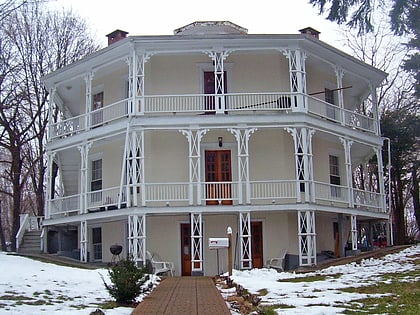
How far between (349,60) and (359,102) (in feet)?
16.0

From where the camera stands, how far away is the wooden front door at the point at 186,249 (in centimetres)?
2250

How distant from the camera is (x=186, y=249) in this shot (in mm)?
22703

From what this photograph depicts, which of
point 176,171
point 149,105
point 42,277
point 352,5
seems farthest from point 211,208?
point 352,5

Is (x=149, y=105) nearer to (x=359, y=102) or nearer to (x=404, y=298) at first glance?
(x=359, y=102)

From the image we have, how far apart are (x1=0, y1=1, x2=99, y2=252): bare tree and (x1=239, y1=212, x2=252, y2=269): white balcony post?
14637 mm

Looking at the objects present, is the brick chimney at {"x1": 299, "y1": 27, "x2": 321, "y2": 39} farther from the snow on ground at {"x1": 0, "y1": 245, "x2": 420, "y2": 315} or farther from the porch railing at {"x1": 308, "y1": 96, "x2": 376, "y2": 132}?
the snow on ground at {"x1": 0, "y1": 245, "x2": 420, "y2": 315}

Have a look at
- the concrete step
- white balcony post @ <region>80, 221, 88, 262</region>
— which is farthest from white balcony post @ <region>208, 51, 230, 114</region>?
the concrete step

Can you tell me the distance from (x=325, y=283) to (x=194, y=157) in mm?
8939

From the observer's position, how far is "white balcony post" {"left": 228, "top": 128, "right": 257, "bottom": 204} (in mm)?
21406

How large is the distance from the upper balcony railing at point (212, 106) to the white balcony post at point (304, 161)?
90 cm

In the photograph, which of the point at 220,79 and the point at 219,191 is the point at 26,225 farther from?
the point at 220,79

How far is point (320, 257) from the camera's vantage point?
76.9 ft

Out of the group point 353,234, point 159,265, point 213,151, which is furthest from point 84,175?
point 353,234

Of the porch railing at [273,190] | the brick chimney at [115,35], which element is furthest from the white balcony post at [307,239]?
the brick chimney at [115,35]
